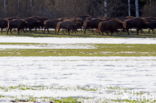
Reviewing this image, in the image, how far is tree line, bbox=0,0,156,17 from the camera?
75.8 metres

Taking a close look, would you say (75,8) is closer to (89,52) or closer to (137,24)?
(137,24)

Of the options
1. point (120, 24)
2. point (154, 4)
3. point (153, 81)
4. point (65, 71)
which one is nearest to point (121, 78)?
point (153, 81)

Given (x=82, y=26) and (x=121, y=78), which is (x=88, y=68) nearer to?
(x=121, y=78)

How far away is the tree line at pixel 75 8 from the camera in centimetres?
7575

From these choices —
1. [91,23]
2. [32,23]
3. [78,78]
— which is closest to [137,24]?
[91,23]

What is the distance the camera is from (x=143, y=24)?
183ft

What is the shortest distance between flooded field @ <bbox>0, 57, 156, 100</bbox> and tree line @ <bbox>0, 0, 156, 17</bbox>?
4862cm

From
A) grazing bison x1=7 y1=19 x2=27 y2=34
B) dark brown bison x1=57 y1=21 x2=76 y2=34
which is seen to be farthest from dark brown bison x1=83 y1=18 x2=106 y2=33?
grazing bison x1=7 y1=19 x2=27 y2=34

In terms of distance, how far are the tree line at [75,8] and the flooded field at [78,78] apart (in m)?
48.6

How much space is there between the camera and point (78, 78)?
1936 centimetres

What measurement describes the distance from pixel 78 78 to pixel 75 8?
56.9 m

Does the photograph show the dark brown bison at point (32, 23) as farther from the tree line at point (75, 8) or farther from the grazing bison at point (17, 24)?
the tree line at point (75, 8)

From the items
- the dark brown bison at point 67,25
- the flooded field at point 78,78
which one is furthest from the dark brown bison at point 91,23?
the flooded field at point 78,78

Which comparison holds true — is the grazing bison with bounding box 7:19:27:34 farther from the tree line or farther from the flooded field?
the flooded field
